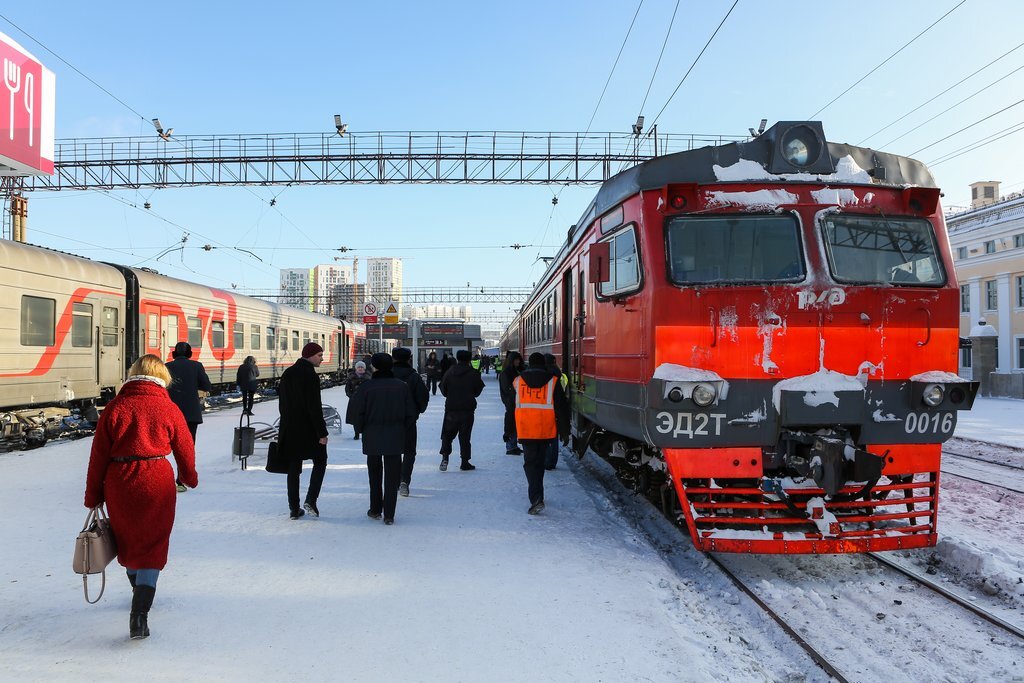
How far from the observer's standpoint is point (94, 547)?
11.6ft

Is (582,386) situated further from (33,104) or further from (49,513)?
(33,104)

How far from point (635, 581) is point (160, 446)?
3227 millimetres

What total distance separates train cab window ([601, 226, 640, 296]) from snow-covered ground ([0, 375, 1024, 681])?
2210mm

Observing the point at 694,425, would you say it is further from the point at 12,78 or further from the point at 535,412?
the point at 12,78

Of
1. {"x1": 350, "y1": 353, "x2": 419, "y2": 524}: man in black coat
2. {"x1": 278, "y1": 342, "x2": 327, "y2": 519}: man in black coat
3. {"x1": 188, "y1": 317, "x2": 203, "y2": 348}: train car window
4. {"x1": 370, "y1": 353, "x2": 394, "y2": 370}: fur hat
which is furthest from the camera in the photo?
{"x1": 188, "y1": 317, "x2": 203, "y2": 348}: train car window

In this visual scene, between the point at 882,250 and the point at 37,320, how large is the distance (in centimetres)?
1207

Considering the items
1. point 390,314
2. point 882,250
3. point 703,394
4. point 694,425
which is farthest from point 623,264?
point 390,314

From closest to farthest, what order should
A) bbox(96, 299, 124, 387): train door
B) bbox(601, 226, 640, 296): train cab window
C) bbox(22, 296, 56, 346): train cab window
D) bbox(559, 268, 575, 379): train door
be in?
bbox(601, 226, 640, 296): train cab window
bbox(559, 268, 575, 379): train door
bbox(22, 296, 56, 346): train cab window
bbox(96, 299, 124, 387): train door

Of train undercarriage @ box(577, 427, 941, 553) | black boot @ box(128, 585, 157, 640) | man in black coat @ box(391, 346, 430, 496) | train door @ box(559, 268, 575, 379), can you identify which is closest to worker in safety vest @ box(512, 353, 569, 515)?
man in black coat @ box(391, 346, 430, 496)

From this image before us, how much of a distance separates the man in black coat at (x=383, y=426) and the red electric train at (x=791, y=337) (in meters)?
2.14

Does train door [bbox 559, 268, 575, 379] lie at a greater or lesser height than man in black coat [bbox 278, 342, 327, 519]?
greater

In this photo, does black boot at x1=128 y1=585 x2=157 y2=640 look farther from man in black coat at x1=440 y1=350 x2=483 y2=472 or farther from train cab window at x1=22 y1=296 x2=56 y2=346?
train cab window at x1=22 y1=296 x2=56 y2=346

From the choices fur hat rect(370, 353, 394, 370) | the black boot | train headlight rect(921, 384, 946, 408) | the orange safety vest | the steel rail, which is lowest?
the steel rail

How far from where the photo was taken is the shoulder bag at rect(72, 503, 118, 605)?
11.5 feet
